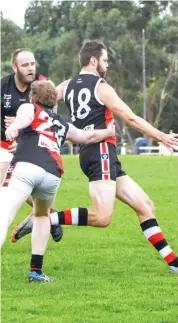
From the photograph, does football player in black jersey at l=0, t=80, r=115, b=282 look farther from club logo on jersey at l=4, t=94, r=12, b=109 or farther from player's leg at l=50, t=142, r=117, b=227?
club logo on jersey at l=4, t=94, r=12, b=109

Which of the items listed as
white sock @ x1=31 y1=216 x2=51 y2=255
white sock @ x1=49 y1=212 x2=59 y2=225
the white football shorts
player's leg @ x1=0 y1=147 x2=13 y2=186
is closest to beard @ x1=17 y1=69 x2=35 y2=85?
player's leg @ x1=0 y1=147 x2=13 y2=186

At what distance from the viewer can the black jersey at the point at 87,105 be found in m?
10.4

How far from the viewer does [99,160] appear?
1038cm

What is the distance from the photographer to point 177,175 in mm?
31797

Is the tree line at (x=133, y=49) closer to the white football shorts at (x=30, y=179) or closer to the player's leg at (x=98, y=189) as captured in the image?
the player's leg at (x=98, y=189)

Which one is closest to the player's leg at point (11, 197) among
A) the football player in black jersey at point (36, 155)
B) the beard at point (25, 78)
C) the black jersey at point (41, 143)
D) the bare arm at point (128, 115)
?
the football player in black jersey at point (36, 155)

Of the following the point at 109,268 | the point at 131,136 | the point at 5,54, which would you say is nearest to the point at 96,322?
the point at 109,268

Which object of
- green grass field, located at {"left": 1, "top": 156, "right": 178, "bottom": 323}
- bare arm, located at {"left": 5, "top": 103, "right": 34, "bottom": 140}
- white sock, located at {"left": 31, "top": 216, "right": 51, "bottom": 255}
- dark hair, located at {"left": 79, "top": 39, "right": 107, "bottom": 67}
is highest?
dark hair, located at {"left": 79, "top": 39, "right": 107, "bottom": 67}

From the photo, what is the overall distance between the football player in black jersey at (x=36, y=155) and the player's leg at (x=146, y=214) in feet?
3.63

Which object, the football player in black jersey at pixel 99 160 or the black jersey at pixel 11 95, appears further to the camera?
the black jersey at pixel 11 95

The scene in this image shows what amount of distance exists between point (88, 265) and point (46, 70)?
9390 cm

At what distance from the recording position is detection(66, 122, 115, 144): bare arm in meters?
9.54

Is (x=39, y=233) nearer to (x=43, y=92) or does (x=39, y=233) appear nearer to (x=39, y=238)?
(x=39, y=238)

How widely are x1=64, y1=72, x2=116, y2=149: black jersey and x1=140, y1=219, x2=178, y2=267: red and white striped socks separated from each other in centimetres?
98
